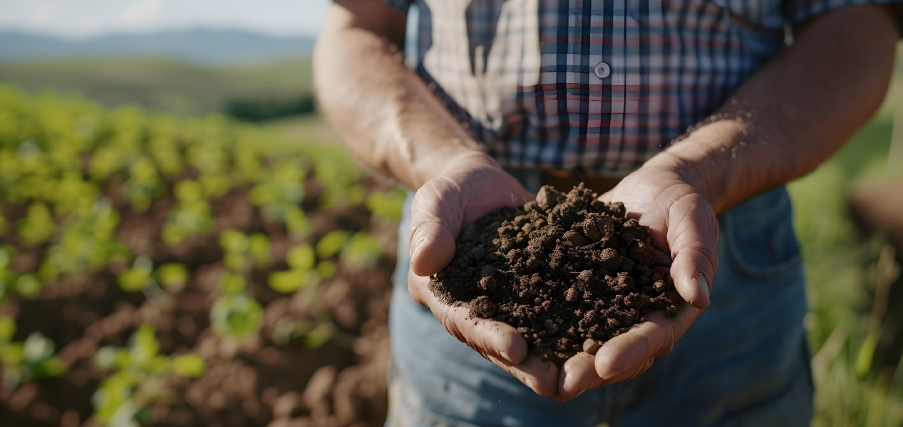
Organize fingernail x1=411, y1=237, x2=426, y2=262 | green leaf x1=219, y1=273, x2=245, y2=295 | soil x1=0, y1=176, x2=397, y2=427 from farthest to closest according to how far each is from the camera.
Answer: green leaf x1=219, y1=273, x2=245, y2=295, soil x1=0, y1=176, x2=397, y2=427, fingernail x1=411, y1=237, x2=426, y2=262

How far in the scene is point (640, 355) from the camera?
105cm

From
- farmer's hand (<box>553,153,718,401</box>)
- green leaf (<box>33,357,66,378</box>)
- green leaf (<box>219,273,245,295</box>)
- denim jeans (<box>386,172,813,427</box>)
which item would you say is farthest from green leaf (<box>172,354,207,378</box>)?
farmer's hand (<box>553,153,718,401</box>)

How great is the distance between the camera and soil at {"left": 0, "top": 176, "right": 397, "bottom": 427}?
2.64m

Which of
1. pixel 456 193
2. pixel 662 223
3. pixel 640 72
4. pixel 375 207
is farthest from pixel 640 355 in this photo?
pixel 375 207

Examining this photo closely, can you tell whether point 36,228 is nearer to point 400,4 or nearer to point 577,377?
point 400,4

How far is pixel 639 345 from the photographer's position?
1.05m

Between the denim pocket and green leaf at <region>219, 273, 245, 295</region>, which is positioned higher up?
the denim pocket

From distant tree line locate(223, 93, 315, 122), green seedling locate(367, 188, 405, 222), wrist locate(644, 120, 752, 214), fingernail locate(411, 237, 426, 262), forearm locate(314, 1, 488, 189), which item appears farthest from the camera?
distant tree line locate(223, 93, 315, 122)

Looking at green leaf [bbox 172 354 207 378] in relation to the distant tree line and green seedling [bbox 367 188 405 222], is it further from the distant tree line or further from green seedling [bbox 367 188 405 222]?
the distant tree line

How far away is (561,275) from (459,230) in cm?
21

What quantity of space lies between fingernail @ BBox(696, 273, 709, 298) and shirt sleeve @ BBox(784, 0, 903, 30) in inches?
31.9

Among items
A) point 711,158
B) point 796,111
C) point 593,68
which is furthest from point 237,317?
point 796,111

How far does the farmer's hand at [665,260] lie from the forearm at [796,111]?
0.21ft

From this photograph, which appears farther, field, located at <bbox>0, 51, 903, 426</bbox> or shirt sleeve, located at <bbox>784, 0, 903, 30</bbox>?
field, located at <bbox>0, 51, 903, 426</bbox>
